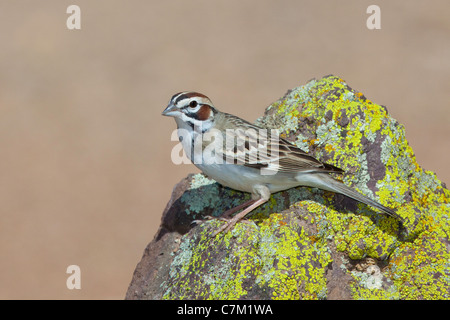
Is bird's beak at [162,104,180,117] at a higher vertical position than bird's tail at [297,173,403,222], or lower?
higher

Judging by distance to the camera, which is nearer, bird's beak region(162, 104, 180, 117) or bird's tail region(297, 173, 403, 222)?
bird's tail region(297, 173, 403, 222)

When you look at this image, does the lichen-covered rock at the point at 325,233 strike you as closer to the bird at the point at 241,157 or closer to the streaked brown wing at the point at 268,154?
the bird at the point at 241,157

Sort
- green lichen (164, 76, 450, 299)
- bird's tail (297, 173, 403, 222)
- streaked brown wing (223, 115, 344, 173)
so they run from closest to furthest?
green lichen (164, 76, 450, 299) → bird's tail (297, 173, 403, 222) → streaked brown wing (223, 115, 344, 173)

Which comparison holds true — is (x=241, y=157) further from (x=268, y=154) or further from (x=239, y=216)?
(x=239, y=216)

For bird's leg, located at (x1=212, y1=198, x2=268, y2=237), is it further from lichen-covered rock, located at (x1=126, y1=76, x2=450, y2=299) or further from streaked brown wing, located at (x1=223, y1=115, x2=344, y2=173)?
streaked brown wing, located at (x1=223, y1=115, x2=344, y2=173)

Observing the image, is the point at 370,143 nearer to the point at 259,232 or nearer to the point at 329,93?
the point at 329,93

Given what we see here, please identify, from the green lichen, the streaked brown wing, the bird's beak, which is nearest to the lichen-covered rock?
the green lichen

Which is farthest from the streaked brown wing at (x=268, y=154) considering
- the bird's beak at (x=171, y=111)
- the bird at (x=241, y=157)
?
the bird's beak at (x=171, y=111)

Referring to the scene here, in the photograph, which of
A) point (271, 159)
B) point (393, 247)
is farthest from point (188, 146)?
point (393, 247)
